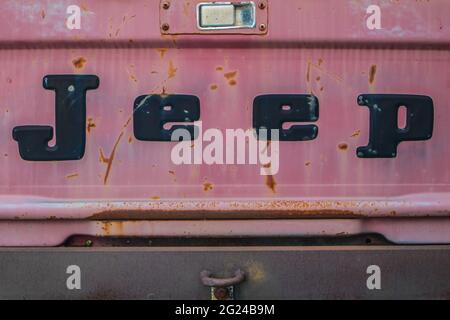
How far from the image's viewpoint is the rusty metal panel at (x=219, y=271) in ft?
6.67

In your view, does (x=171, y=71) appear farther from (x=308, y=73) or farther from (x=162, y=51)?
(x=308, y=73)

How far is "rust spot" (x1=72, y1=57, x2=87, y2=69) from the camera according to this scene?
210 centimetres

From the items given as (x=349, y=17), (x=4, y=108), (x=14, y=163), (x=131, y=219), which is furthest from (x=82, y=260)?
(x=349, y=17)

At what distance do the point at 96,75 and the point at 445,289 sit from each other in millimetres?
1353

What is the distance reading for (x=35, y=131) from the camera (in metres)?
2.09

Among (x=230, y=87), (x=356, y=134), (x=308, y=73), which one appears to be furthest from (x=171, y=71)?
(x=356, y=134)

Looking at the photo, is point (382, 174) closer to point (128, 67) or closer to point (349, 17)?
point (349, 17)

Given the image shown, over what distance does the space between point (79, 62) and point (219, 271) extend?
33.0 inches

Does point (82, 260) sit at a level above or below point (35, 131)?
below

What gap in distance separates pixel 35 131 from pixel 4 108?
0.13m

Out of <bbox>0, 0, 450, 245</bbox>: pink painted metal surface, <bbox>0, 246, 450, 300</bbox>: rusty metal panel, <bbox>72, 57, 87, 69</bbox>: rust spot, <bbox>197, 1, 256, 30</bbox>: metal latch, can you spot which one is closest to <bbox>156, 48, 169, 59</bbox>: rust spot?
<bbox>0, 0, 450, 245</bbox>: pink painted metal surface

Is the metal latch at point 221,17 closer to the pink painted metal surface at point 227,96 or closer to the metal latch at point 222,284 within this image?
the pink painted metal surface at point 227,96

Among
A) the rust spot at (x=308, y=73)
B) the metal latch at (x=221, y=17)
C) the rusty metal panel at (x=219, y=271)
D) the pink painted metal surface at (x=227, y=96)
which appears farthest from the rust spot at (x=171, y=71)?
the rusty metal panel at (x=219, y=271)

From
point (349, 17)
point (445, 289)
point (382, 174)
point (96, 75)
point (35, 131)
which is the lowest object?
point (445, 289)
